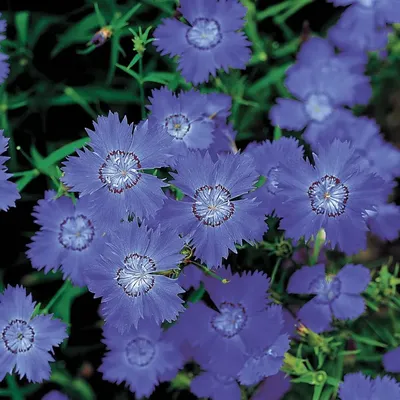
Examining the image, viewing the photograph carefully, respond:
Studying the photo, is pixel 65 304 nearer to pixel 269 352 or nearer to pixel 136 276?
pixel 136 276

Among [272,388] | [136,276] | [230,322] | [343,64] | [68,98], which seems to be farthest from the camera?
[343,64]

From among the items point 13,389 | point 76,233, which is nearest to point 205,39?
point 76,233

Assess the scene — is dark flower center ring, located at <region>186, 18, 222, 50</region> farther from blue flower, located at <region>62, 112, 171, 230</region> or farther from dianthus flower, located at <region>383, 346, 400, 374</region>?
dianthus flower, located at <region>383, 346, 400, 374</region>

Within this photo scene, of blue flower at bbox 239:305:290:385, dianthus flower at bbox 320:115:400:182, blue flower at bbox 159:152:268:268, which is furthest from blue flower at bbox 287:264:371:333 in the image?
dianthus flower at bbox 320:115:400:182

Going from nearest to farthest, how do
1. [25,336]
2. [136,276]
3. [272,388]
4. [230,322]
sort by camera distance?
[136,276], [25,336], [230,322], [272,388]

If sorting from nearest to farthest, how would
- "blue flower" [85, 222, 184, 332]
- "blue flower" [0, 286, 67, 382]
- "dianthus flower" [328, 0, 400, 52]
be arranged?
1. "blue flower" [85, 222, 184, 332]
2. "blue flower" [0, 286, 67, 382]
3. "dianthus flower" [328, 0, 400, 52]

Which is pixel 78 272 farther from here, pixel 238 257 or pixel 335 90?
pixel 335 90
